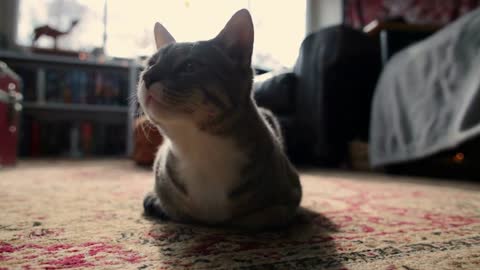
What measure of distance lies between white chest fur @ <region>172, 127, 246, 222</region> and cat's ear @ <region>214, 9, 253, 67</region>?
0.18m

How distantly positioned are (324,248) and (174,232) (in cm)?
29

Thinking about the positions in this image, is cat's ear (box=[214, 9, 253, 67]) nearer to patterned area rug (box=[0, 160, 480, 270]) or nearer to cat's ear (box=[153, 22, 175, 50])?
cat's ear (box=[153, 22, 175, 50])

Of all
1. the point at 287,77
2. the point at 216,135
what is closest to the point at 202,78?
the point at 216,135

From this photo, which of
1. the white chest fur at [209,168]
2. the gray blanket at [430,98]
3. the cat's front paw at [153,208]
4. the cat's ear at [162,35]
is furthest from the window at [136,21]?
the white chest fur at [209,168]

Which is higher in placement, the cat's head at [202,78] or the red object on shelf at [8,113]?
the cat's head at [202,78]

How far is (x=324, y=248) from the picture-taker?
2.13ft

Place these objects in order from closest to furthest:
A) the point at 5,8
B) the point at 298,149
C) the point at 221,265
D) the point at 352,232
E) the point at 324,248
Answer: the point at 221,265 → the point at 324,248 → the point at 352,232 → the point at 298,149 → the point at 5,8

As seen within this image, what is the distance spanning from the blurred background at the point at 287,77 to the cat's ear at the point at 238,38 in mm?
365

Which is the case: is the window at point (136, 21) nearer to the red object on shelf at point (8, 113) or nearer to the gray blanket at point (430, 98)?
the red object on shelf at point (8, 113)

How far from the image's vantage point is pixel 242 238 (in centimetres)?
70

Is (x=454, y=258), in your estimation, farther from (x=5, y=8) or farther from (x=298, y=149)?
(x=5, y=8)

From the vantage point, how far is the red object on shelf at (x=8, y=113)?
7.65ft

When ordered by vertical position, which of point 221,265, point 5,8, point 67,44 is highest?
point 5,8

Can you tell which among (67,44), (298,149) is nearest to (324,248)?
(298,149)
